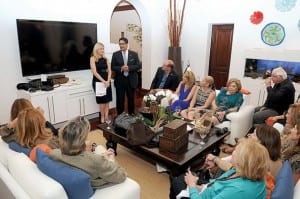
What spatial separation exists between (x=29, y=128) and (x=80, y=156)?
0.53 metres

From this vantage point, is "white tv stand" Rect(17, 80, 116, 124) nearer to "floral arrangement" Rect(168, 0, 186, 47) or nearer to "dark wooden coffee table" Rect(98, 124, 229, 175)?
"dark wooden coffee table" Rect(98, 124, 229, 175)

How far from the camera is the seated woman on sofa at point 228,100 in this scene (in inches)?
Result: 133

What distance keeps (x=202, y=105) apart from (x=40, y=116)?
251cm

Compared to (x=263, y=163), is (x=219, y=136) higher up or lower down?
lower down

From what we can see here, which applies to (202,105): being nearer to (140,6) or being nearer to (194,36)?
(194,36)

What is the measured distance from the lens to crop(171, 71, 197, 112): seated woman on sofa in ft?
12.1

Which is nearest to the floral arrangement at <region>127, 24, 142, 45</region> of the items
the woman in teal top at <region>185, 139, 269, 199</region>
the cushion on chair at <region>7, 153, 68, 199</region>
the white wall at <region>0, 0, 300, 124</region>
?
the white wall at <region>0, 0, 300, 124</region>

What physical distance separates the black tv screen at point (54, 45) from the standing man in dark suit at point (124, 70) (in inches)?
26.0

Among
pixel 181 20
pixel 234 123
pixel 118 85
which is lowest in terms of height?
pixel 234 123

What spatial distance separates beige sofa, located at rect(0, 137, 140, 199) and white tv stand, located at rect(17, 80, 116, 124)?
201 centimetres

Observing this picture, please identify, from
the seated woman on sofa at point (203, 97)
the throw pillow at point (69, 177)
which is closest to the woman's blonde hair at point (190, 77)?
the seated woman on sofa at point (203, 97)

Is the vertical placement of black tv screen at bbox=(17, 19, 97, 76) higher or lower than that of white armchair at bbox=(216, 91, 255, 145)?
higher

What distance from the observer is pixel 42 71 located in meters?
3.92

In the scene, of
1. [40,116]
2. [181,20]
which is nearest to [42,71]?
[40,116]
